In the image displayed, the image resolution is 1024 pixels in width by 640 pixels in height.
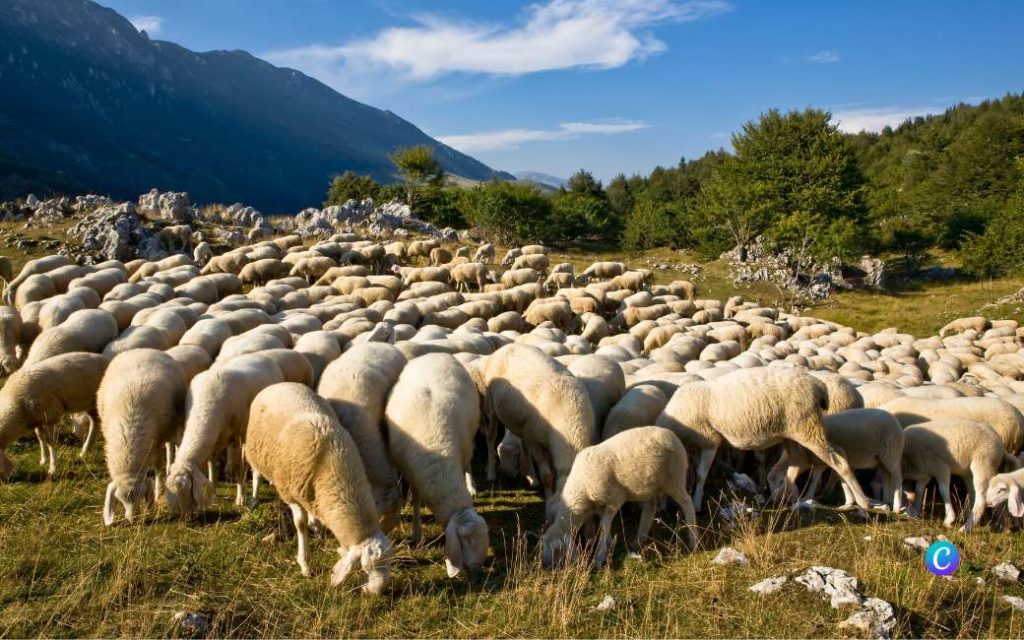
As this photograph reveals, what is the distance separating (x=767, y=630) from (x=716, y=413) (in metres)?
3.31

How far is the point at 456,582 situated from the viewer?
627 centimetres

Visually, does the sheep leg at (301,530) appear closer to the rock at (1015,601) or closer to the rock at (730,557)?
the rock at (730,557)

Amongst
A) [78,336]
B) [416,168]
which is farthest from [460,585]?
[416,168]

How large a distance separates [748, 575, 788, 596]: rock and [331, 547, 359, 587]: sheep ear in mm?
3936

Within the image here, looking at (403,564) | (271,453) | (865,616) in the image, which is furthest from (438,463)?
(865,616)

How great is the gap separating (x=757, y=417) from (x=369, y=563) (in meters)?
5.31

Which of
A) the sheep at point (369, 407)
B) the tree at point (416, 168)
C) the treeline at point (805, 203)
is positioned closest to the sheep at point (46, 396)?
the sheep at point (369, 407)

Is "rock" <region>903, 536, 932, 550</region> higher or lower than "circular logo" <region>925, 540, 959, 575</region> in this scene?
lower

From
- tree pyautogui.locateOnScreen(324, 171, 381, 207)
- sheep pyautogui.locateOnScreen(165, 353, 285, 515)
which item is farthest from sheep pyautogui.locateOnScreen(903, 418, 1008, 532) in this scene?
tree pyautogui.locateOnScreen(324, 171, 381, 207)

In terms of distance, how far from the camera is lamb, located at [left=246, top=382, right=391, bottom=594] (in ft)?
19.6

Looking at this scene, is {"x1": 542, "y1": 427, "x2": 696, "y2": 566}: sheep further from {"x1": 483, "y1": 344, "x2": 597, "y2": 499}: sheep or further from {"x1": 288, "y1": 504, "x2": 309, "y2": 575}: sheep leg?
{"x1": 288, "y1": 504, "x2": 309, "y2": 575}: sheep leg

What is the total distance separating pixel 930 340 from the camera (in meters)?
21.2

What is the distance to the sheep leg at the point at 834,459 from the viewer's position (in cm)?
784

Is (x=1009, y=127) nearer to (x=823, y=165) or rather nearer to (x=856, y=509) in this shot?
(x=823, y=165)
